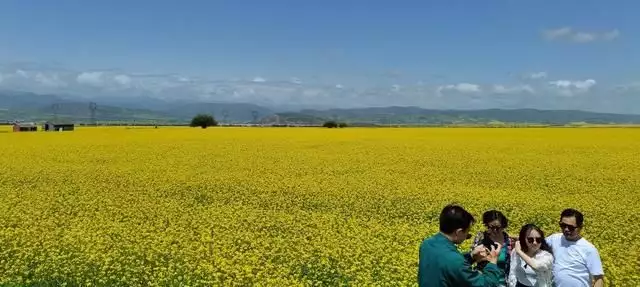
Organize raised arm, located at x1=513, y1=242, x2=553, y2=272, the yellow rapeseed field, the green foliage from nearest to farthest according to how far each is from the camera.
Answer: raised arm, located at x1=513, y1=242, x2=553, y2=272 → the yellow rapeseed field → the green foliage

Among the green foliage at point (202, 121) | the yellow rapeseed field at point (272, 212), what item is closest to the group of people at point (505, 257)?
the yellow rapeseed field at point (272, 212)

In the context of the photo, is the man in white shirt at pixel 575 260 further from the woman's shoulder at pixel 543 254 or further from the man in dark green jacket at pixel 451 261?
the man in dark green jacket at pixel 451 261

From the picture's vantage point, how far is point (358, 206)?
53.2 ft

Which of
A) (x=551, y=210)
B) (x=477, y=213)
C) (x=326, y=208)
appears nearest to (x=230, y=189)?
(x=326, y=208)

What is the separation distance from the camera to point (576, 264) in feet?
19.6

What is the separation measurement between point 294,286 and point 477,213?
8706 mm

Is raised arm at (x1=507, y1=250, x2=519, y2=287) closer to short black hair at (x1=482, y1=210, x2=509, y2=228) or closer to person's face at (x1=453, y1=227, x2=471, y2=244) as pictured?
short black hair at (x1=482, y1=210, x2=509, y2=228)

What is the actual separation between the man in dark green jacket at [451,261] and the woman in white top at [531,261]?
1.16 meters

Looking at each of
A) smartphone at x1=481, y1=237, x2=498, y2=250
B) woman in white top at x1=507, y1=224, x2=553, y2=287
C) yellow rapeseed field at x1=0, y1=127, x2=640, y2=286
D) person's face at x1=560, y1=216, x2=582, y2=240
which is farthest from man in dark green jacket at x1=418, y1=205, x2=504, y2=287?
yellow rapeseed field at x1=0, y1=127, x2=640, y2=286

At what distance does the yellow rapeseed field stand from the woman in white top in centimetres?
256

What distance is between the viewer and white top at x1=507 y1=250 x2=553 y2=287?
556 centimetres

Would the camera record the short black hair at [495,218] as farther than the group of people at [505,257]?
Yes

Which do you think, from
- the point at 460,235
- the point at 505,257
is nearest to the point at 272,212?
the point at 505,257

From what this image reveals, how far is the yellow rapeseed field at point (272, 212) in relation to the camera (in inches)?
358
